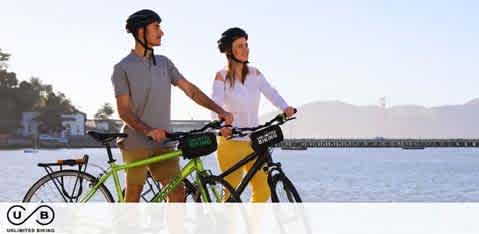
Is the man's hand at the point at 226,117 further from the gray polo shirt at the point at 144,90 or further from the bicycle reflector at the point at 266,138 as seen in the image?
the gray polo shirt at the point at 144,90

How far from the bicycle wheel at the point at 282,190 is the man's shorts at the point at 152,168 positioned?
1.72 feet

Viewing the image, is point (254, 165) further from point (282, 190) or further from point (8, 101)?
point (8, 101)

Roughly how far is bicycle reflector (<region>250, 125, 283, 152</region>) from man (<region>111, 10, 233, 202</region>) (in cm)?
43

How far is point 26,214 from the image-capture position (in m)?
4.98

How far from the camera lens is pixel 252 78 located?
16.7 feet

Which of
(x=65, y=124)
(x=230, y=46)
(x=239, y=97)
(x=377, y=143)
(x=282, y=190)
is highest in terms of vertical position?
(x=230, y=46)

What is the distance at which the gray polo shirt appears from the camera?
4.38m

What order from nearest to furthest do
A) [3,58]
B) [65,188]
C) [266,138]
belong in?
[266,138] → [65,188] → [3,58]

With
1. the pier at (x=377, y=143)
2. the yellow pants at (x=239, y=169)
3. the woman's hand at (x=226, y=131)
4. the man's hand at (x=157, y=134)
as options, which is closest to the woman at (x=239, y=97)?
the yellow pants at (x=239, y=169)

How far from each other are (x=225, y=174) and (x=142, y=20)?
36.8 inches

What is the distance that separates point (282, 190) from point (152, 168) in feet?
2.23

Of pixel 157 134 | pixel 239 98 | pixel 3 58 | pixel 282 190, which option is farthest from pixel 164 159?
pixel 3 58

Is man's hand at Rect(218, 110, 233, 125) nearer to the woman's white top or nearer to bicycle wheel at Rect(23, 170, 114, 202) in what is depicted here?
the woman's white top

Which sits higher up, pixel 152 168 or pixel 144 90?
pixel 144 90
